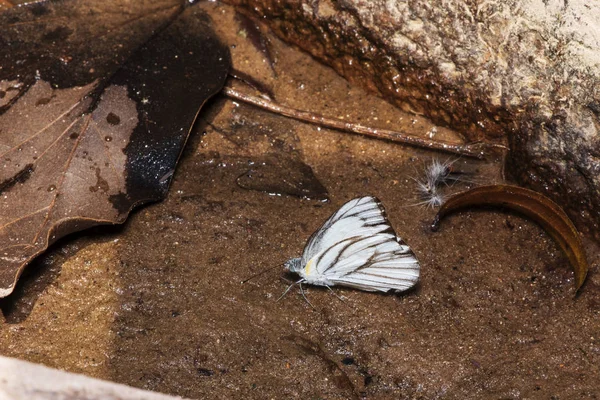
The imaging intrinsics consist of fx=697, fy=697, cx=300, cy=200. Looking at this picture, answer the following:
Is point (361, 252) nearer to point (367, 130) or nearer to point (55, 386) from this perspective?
point (367, 130)

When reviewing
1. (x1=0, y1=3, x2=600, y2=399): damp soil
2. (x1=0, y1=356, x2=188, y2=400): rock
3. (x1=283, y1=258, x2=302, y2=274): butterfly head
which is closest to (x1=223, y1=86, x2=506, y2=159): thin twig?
(x1=0, y1=3, x2=600, y2=399): damp soil

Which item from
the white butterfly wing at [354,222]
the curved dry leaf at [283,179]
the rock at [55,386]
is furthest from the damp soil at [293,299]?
the rock at [55,386]

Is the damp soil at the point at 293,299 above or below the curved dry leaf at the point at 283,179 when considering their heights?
below

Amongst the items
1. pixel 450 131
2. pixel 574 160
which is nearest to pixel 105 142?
pixel 450 131

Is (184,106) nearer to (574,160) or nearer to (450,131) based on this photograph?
(450,131)

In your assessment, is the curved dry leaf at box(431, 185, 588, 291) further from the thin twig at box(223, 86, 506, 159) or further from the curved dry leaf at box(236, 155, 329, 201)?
the curved dry leaf at box(236, 155, 329, 201)

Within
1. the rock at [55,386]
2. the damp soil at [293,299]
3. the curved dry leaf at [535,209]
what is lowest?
the damp soil at [293,299]

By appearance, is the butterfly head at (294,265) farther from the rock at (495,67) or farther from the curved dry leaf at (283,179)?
the rock at (495,67)
